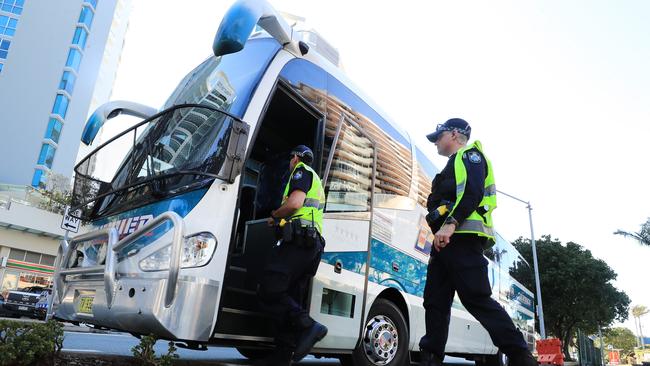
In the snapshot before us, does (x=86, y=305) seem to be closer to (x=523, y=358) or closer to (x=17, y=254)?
(x=523, y=358)

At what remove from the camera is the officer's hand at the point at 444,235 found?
11.3ft

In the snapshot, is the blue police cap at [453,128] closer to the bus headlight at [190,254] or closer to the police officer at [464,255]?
the police officer at [464,255]

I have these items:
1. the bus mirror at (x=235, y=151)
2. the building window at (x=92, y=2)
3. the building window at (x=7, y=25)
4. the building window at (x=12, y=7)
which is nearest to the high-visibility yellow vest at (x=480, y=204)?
the bus mirror at (x=235, y=151)

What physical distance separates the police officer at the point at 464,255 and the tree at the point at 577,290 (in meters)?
29.9

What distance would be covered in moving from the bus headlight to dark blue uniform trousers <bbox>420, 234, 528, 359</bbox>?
1685 millimetres

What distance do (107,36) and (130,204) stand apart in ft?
197

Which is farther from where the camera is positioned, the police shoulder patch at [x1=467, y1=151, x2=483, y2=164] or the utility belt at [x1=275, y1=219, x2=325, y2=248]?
the utility belt at [x1=275, y1=219, x2=325, y2=248]

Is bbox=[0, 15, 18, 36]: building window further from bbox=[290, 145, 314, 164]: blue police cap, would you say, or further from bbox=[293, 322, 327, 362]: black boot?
bbox=[293, 322, 327, 362]: black boot

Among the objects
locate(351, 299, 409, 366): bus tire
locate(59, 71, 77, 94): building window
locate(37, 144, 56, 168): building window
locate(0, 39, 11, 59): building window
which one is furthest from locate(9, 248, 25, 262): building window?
locate(351, 299, 409, 366): bus tire

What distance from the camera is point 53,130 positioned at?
49.3 meters

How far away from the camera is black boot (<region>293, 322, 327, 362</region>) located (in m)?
3.95

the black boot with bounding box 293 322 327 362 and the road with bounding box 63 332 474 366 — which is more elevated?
the black boot with bounding box 293 322 327 362

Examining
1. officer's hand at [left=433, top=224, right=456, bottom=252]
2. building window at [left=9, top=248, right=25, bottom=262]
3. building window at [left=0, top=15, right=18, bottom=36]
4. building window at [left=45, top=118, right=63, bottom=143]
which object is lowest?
officer's hand at [left=433, top=224, right=456, bottom=252]

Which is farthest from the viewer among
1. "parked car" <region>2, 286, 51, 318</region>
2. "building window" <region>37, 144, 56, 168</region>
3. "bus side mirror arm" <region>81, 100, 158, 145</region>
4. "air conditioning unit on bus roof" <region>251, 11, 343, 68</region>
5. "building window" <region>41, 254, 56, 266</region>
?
"building window" <region>37, 144, 56, 168</region>
